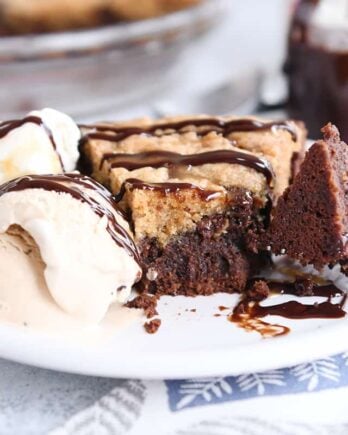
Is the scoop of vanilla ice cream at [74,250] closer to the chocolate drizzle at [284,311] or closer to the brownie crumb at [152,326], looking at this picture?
the brownie crumb at [152,326]

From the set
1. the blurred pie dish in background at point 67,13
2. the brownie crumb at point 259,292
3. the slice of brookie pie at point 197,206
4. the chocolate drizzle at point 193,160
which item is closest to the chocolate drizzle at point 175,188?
the slice of brookie pie at point 197,206

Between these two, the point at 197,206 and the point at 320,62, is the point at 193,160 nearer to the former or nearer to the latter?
the point at 197,206

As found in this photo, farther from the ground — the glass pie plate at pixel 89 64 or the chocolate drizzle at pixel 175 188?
the glass pie plate at pixel 89 64

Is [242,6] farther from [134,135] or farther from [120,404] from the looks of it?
[120,404]

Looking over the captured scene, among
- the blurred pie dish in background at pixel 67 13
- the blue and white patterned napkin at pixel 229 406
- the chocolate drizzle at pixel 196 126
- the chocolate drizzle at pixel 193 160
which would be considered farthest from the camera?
the blurred pie dish in background at pixel 67 13

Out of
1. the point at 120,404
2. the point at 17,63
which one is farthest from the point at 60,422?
the point at 17,63

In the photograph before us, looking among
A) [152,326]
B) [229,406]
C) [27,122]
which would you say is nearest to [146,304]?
[152,326]
